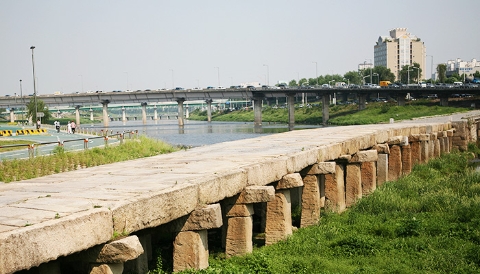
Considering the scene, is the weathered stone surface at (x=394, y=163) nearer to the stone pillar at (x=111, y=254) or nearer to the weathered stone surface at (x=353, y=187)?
the weathered stone surface at (x=353, y=187)

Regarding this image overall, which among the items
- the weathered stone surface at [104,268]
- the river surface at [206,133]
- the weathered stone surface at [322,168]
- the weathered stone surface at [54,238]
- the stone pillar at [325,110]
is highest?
the weathered stone surface at [54,238]

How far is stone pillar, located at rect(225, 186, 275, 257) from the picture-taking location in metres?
11.1

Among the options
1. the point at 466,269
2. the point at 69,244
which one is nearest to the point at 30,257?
the point at 69,244

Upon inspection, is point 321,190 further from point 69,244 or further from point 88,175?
point 69,244

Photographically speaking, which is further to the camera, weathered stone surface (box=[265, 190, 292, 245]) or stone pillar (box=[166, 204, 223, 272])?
weathered stone surface (box=[265, 190, 292, 245])

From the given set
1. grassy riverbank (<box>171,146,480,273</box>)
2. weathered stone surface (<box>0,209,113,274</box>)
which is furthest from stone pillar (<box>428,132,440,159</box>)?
weathered stone surface (<box>0,209,113,274</box>)

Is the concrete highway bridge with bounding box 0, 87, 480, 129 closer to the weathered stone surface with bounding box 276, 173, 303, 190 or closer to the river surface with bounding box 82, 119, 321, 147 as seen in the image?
the river surface with bounding box 82, 119, 321, 147

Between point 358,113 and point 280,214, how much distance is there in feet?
311

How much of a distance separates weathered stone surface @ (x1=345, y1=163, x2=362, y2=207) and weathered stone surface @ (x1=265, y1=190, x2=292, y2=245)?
519cm

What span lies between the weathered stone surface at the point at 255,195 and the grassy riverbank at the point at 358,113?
73641 millimetres

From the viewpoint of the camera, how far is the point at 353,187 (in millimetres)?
17406

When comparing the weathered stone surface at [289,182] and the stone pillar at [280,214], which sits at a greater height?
the weathered stone surface at [289,182]

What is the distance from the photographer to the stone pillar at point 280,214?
1249 centimetres

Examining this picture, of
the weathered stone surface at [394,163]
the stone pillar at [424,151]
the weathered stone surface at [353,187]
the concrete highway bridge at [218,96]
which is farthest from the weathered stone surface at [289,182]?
the concrete highway bridge at [218,96]
